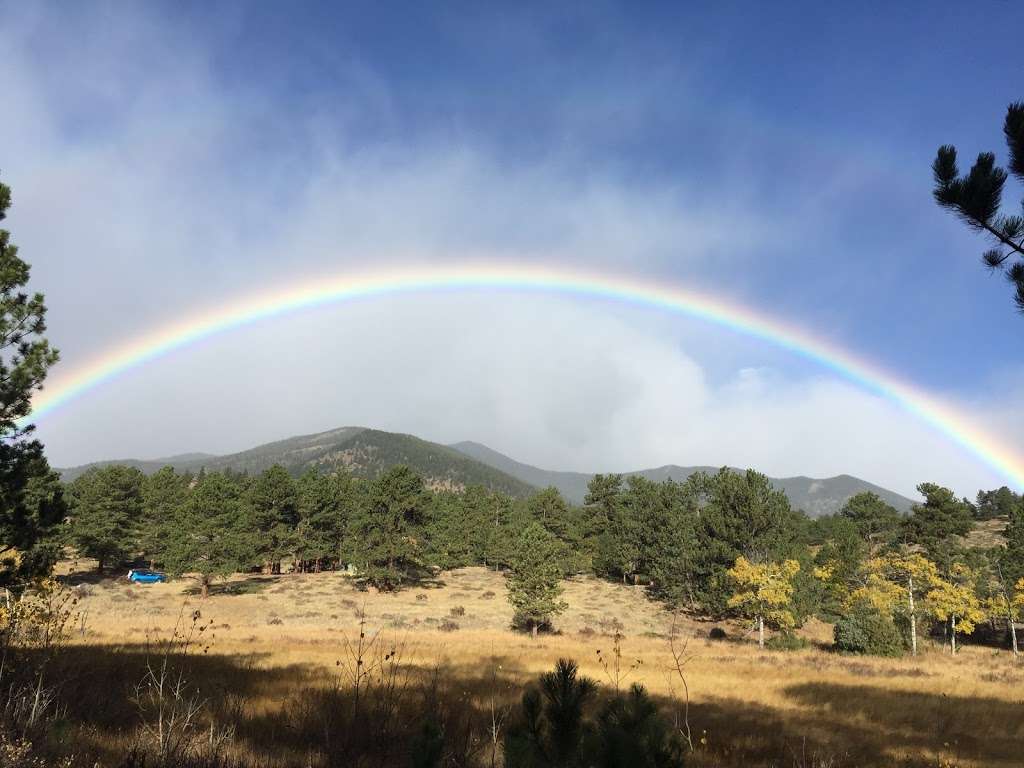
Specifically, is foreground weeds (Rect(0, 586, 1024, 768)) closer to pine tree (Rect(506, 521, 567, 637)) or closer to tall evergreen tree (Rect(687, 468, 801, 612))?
pine tree (Rect(506, 521, 567, 637))

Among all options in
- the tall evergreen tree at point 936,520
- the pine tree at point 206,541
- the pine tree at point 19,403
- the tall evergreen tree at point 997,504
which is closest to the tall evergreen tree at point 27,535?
the pine tree at point 19,403

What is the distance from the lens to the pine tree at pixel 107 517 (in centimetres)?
4806

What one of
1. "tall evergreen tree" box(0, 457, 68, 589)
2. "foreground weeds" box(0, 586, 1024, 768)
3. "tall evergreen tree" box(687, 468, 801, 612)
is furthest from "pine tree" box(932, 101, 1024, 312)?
"tall evergreen tree" box(687, 468, 801, 612)

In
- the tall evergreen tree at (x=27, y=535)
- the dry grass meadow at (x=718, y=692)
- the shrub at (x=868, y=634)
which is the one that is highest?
the tall evergreen tree at (x=27, y=535)

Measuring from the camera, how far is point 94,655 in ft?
35.4

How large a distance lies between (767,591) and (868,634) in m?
4.93

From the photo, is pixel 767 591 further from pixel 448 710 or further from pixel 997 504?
pixel 997 504

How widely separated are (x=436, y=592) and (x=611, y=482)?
1082 inches

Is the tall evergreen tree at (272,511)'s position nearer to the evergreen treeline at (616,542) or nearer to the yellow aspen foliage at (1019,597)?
the evergreen treeline at (616,542)

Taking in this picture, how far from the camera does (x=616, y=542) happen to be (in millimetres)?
61438

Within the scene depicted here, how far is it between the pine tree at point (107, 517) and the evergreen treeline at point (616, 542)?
16 centimetres

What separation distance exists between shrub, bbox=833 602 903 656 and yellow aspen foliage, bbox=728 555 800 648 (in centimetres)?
276

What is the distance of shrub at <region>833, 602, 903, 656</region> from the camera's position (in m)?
27.0

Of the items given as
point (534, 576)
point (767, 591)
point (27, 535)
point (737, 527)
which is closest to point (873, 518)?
point (737, 527)
